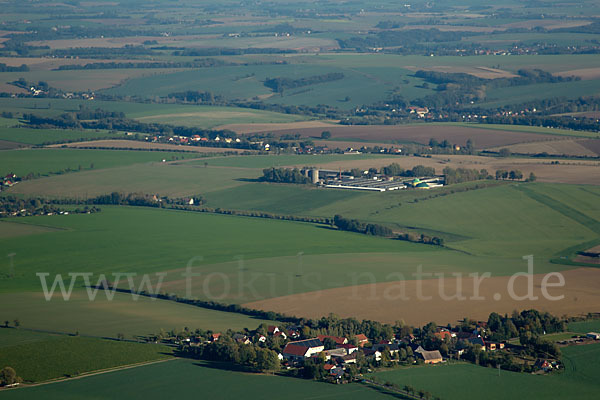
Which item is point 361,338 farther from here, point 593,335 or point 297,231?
point 297,231

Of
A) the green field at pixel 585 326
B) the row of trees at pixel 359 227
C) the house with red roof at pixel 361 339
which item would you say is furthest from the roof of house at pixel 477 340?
the row of trees at pixel 359 227

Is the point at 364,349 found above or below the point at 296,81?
below

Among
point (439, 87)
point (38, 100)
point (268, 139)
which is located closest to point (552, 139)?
point (268, 139)

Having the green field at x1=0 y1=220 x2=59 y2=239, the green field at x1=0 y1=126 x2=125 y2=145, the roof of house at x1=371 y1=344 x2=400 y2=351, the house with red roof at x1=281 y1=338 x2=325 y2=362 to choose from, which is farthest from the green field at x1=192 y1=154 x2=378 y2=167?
the house with red roof at x1=281 y1=338 x2=325 y2=362

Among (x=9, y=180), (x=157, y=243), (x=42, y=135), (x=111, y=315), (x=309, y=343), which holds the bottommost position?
(x=9, y=180)

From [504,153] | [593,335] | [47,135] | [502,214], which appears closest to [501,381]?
[593,335]

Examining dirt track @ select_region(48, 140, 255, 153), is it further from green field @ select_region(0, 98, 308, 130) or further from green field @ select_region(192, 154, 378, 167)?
green field @ select_region(192, 154, 378, 167)
